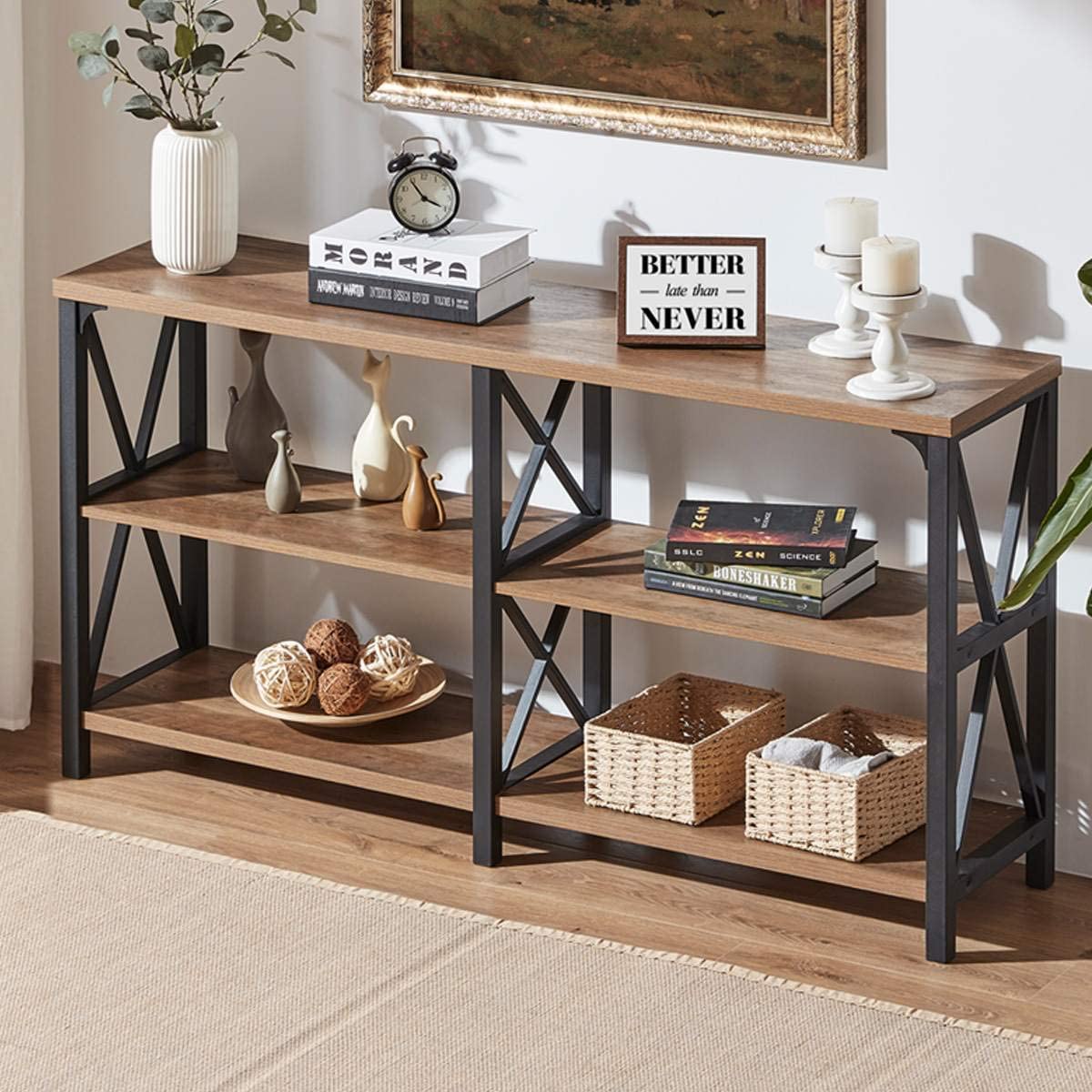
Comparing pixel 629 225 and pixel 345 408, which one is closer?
pixel 629 225

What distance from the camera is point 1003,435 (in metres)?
3.21

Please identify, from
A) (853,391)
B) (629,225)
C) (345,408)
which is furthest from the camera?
(345,408)

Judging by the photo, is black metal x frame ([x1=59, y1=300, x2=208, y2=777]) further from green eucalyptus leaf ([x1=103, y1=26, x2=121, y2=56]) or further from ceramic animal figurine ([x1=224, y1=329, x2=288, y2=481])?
green eucalyptus leaf ([x1=103, y1=26, x2=121, y2=56])

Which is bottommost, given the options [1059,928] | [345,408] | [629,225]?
[1059,928]

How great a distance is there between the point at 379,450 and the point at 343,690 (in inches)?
15.4

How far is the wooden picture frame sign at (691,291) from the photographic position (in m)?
3.11

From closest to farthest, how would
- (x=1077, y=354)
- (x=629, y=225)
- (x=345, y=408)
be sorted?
1. (x=1077, y=354)
2. (x=629, y=225)
3. (x=345, y=408)

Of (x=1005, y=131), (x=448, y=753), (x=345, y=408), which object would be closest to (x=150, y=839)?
(x=448, y=753)

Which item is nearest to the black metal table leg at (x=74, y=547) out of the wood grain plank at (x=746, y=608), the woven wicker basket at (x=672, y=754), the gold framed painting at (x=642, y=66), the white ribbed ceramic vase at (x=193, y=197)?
the white ribbed ceramic vase at (x=193, y=197)

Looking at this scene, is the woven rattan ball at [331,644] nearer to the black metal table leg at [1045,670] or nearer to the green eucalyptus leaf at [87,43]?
the green eucalyptus leaf at [87,43]

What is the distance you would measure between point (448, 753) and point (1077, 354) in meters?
1.16

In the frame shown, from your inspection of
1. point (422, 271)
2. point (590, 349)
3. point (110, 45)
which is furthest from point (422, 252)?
point (110, 45)

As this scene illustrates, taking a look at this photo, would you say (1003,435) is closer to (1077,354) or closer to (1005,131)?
(1077,354)

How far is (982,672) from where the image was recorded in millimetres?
3133
